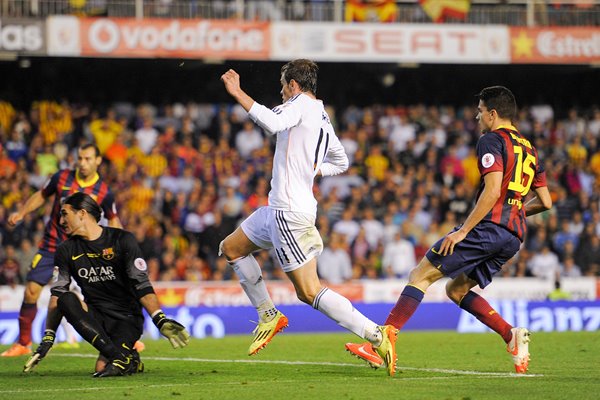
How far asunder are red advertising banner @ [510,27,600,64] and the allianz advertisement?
25.3 feet

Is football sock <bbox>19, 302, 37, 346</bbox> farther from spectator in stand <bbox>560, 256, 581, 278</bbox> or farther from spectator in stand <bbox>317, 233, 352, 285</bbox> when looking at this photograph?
spectator in stand <bbox>560, 256, 581, 278</bbox>

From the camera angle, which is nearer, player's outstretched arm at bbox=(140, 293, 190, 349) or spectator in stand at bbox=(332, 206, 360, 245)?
player's outstretched arm at bbox=(140, 293, 190, 349)

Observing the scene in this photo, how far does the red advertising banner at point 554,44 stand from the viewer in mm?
25688

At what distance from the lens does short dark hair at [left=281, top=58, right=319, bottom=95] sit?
9.34 meters

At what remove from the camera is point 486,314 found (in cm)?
978

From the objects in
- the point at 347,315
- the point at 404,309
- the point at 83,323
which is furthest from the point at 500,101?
the point at 83,323

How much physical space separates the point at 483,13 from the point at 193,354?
15.6m

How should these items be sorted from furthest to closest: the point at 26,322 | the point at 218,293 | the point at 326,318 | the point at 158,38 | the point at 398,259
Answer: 1. the point at 158,38
2. the point at 398,259
3. the point at 218,293
4. the point at 326,318
5. the point at 26,322

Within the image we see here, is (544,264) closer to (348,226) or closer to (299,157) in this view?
(348,226)

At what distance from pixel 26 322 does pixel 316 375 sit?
4.55 m

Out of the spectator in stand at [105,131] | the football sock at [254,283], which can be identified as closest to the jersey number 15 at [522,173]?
the football sock at [254,283]

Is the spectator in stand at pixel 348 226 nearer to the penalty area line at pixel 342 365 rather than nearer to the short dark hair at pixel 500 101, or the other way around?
the penalty area line at pixel 342 365

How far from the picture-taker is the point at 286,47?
80.5 ft

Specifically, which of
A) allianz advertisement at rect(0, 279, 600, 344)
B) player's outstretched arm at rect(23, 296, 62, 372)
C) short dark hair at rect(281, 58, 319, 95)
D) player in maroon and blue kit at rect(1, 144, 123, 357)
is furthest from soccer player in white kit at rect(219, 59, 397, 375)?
allianz advertisement at rect(0, 279, 600, 344)
